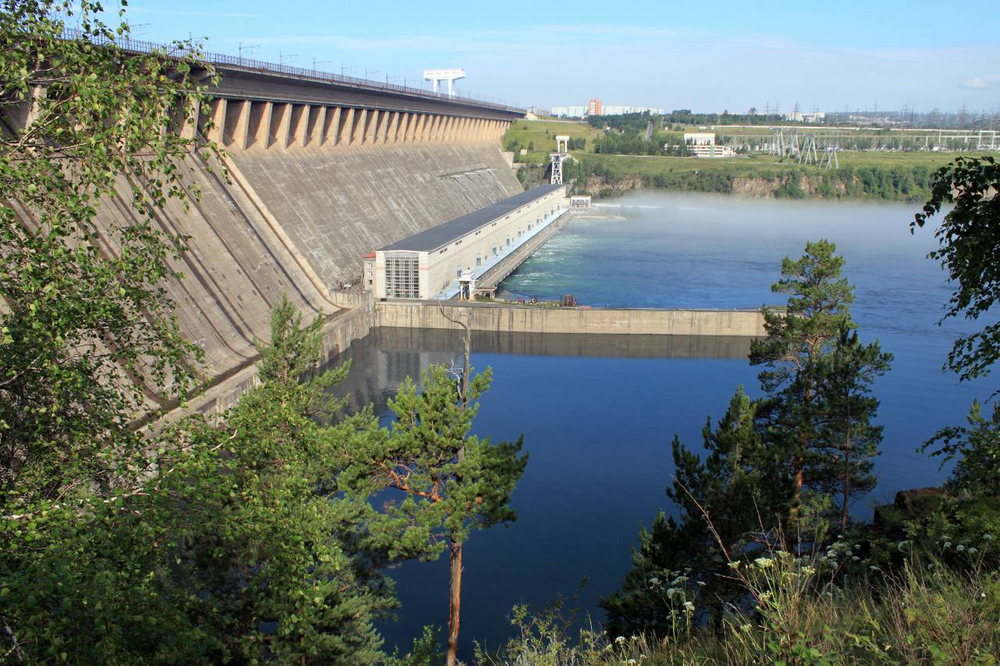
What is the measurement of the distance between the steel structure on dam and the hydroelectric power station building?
1182 millimetres

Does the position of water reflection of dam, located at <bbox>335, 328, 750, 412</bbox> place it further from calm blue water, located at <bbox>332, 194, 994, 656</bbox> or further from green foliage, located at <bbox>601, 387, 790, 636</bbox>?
green foliage, located at <bbox>601, 387, 790, 636</bbox>

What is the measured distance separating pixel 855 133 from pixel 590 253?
293ft

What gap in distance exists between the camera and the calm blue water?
12.8 m

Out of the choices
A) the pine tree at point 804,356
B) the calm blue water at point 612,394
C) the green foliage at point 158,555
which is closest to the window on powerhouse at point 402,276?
the calm blue water at point 612,394

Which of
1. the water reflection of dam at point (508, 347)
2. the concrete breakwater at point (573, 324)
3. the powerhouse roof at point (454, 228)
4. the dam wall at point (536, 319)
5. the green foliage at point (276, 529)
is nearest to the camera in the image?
the green foliage at point (276, 529)

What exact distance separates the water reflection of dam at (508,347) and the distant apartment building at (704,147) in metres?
69.9

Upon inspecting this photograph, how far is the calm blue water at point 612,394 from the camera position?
1277 cm

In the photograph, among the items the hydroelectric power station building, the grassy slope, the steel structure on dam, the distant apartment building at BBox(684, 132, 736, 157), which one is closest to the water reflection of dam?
the steel structure on dam

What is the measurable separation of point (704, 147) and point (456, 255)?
74.9 meters

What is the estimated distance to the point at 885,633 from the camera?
12.1 ft

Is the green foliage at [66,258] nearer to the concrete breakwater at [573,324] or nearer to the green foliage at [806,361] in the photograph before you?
the green foliage at [806,361]

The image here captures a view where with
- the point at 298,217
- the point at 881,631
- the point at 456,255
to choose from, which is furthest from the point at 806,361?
the point at 456,255

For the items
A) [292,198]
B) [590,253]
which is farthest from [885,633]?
[590,253]

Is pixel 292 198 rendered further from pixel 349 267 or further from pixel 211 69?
pixel 211 69
